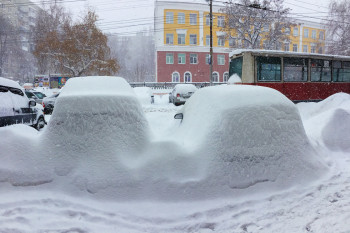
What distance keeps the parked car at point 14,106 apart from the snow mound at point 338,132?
723 centimetres

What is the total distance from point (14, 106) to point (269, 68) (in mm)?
12409

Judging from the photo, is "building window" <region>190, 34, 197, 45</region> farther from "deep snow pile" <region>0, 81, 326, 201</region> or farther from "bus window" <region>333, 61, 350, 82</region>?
"deep snow pile" <region>0, 81, 326, 201</region>

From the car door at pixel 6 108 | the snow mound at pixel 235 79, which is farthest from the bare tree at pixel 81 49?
the car door at pixel 6 108

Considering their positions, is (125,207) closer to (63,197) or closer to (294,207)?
(63,197)

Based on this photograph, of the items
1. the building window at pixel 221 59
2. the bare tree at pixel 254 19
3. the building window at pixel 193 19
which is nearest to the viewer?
the bare tree at pixel 254 19

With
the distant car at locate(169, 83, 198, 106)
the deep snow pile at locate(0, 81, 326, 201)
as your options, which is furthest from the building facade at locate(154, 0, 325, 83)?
the deep snow pile at locate(0, 81, 326, 201)

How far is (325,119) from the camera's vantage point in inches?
234

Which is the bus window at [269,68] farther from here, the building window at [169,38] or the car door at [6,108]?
the building window at [169,38]

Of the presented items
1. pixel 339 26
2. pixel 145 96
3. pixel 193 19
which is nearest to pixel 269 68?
pixel 145 96

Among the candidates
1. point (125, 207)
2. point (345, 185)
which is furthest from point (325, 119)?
point (125, 207)

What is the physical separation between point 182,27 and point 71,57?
1916cm

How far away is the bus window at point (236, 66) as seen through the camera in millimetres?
14031

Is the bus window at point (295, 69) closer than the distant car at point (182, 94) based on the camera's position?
Yes

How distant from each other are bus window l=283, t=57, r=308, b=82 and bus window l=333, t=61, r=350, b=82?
93.4 inches
